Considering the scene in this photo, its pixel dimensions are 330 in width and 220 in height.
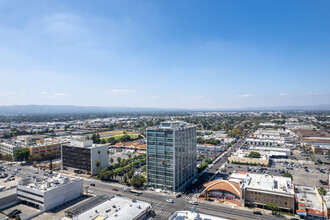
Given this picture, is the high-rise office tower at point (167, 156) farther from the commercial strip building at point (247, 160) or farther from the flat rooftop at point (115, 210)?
the commercial strip building at point (247, 160)

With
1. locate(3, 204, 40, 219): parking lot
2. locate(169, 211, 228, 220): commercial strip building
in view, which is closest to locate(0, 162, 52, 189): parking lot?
locate(3, 204, 40, 219): parking lot

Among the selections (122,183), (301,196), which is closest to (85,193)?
(122,183)

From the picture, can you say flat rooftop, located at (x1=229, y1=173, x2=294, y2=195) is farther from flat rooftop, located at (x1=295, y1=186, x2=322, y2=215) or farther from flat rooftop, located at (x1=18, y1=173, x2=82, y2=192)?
flat rooftop, located at (x1=18, y1=173, x2=82, y2=192)

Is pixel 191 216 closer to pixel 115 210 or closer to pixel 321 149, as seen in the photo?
pixel 115 210

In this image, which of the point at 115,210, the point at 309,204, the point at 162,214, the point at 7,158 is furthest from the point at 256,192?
the point at 7,158

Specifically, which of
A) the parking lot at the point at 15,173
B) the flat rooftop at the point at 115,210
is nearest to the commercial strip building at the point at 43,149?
the parking lot at the point at 15,173

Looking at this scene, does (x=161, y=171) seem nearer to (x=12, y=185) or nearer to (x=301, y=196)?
(x=301, y=196)
